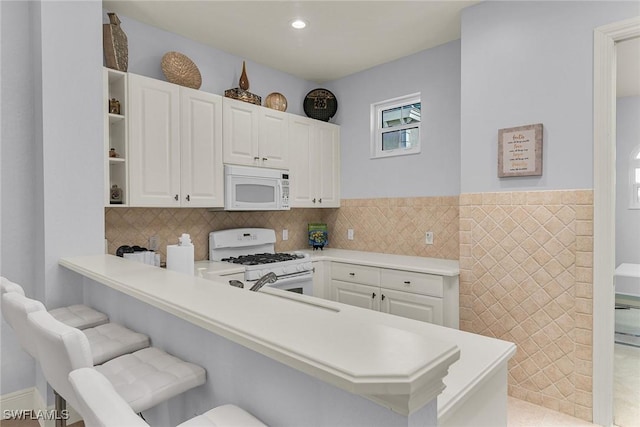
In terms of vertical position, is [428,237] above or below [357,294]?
above

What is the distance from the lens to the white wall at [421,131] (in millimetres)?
3352

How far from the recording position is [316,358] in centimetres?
70

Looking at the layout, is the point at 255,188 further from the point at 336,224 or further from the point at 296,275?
the point at 336,224

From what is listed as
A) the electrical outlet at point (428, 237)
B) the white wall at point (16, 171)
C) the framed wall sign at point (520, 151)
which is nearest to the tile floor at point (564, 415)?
the white wall at point (16, 171)

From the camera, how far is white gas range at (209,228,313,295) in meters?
3.07

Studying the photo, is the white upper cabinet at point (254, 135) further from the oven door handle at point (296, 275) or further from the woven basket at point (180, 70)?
the oven door handle at point (296, 275)

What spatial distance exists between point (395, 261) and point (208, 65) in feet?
8.14

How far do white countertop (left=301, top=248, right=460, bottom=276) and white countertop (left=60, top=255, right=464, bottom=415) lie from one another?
1949 millimetres

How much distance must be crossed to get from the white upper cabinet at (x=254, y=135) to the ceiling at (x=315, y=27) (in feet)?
1.89

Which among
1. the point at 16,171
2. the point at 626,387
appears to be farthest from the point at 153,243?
the point at 626,387

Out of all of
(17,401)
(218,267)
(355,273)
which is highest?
(218,267)

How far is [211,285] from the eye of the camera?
1.37 metres

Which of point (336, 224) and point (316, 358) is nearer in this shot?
point (316, 358)

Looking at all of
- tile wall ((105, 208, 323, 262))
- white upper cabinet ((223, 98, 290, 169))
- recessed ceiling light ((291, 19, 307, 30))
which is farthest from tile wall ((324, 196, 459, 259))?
recessed ceiling light ((291, 19, 307, 30))
